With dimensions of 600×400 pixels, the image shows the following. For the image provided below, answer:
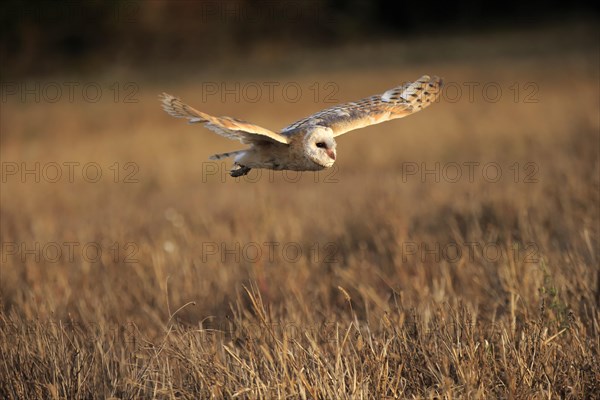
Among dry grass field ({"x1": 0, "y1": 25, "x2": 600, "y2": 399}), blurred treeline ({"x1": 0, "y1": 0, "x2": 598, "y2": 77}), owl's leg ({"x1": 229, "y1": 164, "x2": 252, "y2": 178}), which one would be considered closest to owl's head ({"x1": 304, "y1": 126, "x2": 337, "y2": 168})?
owl's leg ({"x1": 229, "y1": 164, "x2": 252, "y2": 178})

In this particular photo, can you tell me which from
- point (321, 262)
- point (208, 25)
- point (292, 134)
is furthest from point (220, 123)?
point (208, 25)

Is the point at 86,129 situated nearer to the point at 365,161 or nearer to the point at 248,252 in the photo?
the point at 365,161

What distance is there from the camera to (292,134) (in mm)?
4020

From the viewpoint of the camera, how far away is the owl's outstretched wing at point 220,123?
3.51m

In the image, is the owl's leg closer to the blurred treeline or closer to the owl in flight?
the owl in flight

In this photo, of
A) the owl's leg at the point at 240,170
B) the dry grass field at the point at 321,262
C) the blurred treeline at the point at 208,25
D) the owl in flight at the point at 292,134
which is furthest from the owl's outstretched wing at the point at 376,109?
the blurred treeline at the point at 208,25

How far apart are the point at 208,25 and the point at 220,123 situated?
3137cm

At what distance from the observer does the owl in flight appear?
11.9ft

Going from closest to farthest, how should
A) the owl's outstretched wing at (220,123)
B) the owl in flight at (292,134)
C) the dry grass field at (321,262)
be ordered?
the owl's outstretched wing at (220,123) < the owl in flight at (292,134) < the dry grass field at (321,262)

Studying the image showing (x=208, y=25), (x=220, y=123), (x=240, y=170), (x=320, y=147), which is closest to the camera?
(x=220, y=123)

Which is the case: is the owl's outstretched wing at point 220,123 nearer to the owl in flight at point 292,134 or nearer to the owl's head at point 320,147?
the owl in flight at point 292,134

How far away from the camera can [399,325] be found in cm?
412

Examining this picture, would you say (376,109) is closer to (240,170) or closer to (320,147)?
(320,147)

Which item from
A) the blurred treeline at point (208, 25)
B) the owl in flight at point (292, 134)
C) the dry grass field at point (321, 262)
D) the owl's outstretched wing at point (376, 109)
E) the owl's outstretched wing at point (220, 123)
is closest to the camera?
the owl's outstretched wing at point (220, 123)
